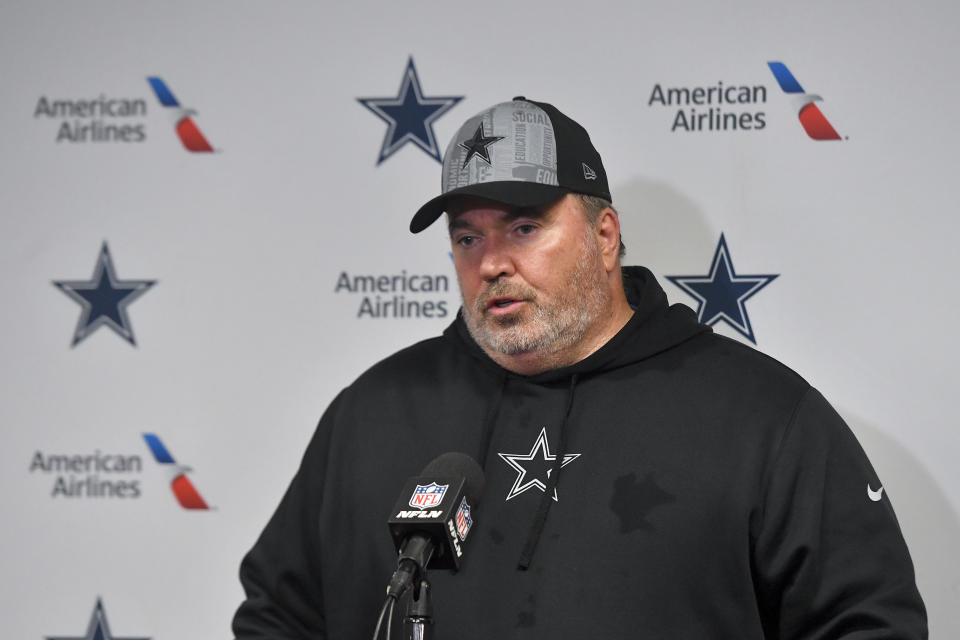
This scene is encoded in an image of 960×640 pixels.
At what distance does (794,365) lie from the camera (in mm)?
2158

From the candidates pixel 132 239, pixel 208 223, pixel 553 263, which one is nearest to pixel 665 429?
pixel 553 263

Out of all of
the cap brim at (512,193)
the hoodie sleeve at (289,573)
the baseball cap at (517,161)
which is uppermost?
the baseball cap at (517,161)

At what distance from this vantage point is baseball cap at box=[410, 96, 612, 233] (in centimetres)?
175

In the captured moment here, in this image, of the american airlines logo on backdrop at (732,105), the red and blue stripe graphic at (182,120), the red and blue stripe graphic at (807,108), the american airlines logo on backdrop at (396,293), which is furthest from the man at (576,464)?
the red and blue stripe graphic at (182,120)

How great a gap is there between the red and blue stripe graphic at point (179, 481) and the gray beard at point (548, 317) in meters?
0.89

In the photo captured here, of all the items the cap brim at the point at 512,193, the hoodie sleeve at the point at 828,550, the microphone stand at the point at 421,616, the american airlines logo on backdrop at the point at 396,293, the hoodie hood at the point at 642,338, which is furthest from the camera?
the american airlines logo on backdrop at the point at 396,293

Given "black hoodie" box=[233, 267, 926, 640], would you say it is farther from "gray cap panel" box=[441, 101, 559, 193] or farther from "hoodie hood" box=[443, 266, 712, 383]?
"gray cap panel" box=[441, 101, 559, 193]

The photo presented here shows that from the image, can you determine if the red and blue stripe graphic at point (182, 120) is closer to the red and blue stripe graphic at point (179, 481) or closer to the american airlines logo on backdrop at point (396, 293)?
the american airlines logo on backdrop at point (396, 293)

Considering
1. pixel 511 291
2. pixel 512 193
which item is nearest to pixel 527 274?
pixel 511 291

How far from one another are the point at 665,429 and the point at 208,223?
1.19 m

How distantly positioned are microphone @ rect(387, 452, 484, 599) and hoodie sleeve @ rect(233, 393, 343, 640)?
2.35 ft

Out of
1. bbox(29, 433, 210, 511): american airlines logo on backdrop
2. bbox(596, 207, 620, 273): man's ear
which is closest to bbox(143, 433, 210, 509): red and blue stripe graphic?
bbox(29, 433, 210, 511): american airlines logo on backdrop

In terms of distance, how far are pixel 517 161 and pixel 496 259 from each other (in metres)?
0.17

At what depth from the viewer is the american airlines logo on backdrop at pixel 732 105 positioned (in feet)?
→ 7.09
